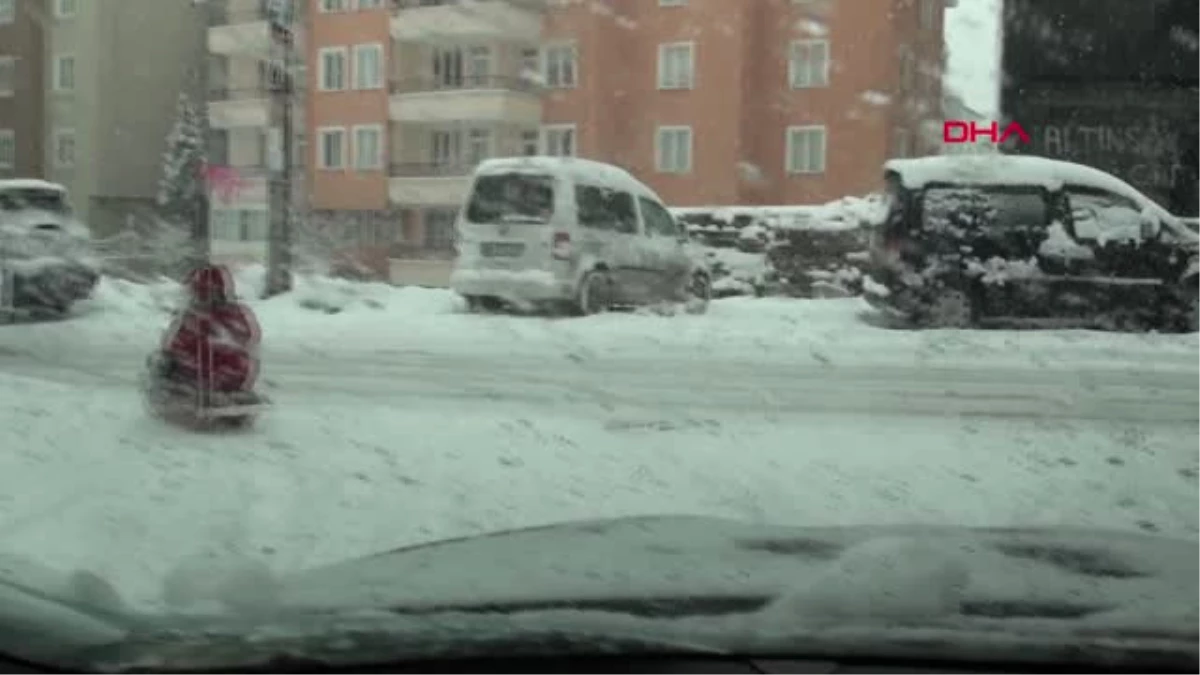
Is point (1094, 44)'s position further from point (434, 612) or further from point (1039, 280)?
point (434, 612)

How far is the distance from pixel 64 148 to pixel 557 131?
1633 millimetres

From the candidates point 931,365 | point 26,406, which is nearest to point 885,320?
point 931,365

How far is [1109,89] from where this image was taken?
165 inches

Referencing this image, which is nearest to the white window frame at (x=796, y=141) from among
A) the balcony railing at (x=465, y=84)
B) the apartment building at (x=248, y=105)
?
the balcony railing at (x=465, y=84)

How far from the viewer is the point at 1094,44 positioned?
424cm

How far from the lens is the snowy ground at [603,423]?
4.13 metres

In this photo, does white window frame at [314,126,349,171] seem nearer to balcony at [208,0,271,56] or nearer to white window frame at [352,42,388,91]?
white window frame at [352,42,388,91]

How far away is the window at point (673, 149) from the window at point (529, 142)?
438 millimetres

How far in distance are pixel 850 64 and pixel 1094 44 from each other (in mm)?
882

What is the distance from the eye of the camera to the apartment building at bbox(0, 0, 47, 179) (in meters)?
4.28

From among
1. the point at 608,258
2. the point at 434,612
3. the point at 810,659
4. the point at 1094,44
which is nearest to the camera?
the point at 810,659

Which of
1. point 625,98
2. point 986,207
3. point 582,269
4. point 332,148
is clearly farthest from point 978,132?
point 332,148

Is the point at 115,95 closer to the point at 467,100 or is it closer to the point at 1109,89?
Result: the point at 467,100

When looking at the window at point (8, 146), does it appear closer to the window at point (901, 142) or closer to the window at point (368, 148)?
the window at point (368, 148)
